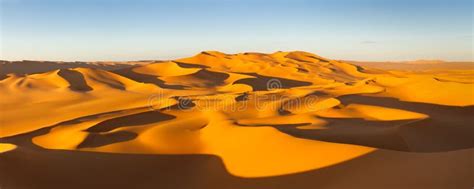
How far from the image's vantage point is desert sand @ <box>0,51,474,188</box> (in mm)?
3791

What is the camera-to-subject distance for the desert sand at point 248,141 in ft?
12.4

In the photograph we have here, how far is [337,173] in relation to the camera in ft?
12.3

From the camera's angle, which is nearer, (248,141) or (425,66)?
(248,141)

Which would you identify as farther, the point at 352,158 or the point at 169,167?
the point at 169,167

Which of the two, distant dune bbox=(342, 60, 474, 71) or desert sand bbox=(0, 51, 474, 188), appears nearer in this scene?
desert sand bbox=(0, 51, 474, 188)

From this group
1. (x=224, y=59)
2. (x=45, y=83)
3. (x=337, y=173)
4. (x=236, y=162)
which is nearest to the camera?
(x=337, y=173)

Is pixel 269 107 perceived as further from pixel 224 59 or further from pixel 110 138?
pixel 224 59

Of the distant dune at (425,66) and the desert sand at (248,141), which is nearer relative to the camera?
the desert sand at (248,141)

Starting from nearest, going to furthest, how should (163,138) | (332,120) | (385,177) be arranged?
(385,177) < (163,138) < (332,120)

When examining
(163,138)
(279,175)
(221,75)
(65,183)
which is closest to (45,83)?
(221,75)

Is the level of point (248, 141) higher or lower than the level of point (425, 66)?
higher

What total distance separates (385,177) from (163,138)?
2.77 meters

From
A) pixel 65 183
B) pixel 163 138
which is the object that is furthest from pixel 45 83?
pixel 65 183

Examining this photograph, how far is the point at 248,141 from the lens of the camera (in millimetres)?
4793
